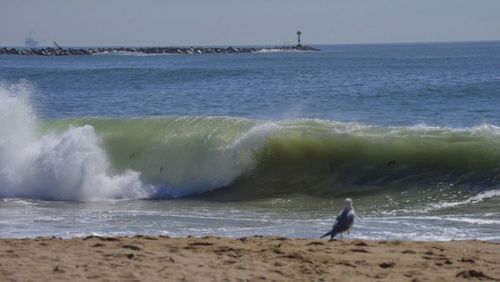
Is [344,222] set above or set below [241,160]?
above

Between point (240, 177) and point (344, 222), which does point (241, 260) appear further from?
point (240, 177)

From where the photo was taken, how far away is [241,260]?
7871mm

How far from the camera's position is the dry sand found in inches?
287

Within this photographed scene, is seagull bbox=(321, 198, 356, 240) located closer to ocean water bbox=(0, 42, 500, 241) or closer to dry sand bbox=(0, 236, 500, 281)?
dry sand bbox=(0, 236, 500, 281)

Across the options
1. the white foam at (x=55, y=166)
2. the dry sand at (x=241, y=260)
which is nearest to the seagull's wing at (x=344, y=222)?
the dry sand at (x=241, y=260)

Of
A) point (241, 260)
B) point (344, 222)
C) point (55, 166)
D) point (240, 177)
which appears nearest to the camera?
point (241, 260)

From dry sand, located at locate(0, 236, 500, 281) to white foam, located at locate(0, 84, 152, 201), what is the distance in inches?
249

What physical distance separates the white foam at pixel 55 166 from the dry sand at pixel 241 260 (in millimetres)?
6328

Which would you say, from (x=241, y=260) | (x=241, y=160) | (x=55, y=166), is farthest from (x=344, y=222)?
(x=55, y=166)

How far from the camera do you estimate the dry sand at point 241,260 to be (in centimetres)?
729

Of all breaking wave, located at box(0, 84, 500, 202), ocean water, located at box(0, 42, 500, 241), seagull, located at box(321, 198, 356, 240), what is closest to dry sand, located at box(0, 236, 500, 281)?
seagull, located at box(321, 198, 356, 240)

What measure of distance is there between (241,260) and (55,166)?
9263mm

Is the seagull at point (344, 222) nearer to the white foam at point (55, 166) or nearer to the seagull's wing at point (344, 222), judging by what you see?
the seagull's wing at point (344, 222)

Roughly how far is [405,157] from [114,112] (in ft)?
52.7
